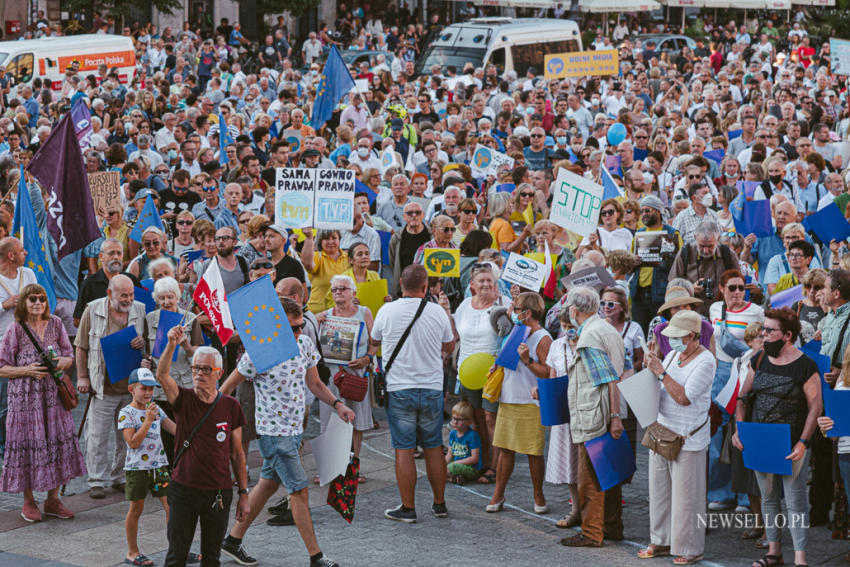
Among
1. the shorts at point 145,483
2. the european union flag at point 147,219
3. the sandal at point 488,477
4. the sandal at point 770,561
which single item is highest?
the european union flag at point 147,219

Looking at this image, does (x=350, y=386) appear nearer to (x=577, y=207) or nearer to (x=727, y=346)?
(x=727, y=346)

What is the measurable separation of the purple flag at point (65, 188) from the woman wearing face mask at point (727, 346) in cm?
548

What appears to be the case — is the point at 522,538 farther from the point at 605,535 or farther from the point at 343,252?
the point at 343,252

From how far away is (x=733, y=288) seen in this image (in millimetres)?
9680

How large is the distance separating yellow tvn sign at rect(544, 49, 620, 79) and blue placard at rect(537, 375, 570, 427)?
16323 millimetres

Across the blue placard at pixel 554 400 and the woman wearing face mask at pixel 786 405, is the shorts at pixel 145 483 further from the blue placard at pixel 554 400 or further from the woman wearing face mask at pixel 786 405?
the woman wearing face mask at pixel 786 405

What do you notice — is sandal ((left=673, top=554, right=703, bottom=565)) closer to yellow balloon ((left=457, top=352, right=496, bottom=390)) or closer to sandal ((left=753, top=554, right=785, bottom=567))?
sandal ((left=753, top=554, right=785, bottom=567))

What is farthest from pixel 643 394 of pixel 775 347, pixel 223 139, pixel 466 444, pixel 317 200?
pixel 223 139

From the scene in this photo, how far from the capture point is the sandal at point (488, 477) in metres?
10.5

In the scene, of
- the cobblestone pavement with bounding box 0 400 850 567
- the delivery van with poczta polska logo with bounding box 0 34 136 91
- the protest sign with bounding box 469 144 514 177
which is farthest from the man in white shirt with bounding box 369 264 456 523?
the delivery van with poczta polska logo with bounding box 0 34 136 91

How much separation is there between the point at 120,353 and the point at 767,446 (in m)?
4.72

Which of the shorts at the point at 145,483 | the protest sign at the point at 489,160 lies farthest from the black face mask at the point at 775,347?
the protest sign at the point at 489,160

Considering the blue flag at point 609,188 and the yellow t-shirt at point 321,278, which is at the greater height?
the blue flag at point 609,188

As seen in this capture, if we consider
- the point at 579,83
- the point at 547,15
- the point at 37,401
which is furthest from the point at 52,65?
the point at 547,15
